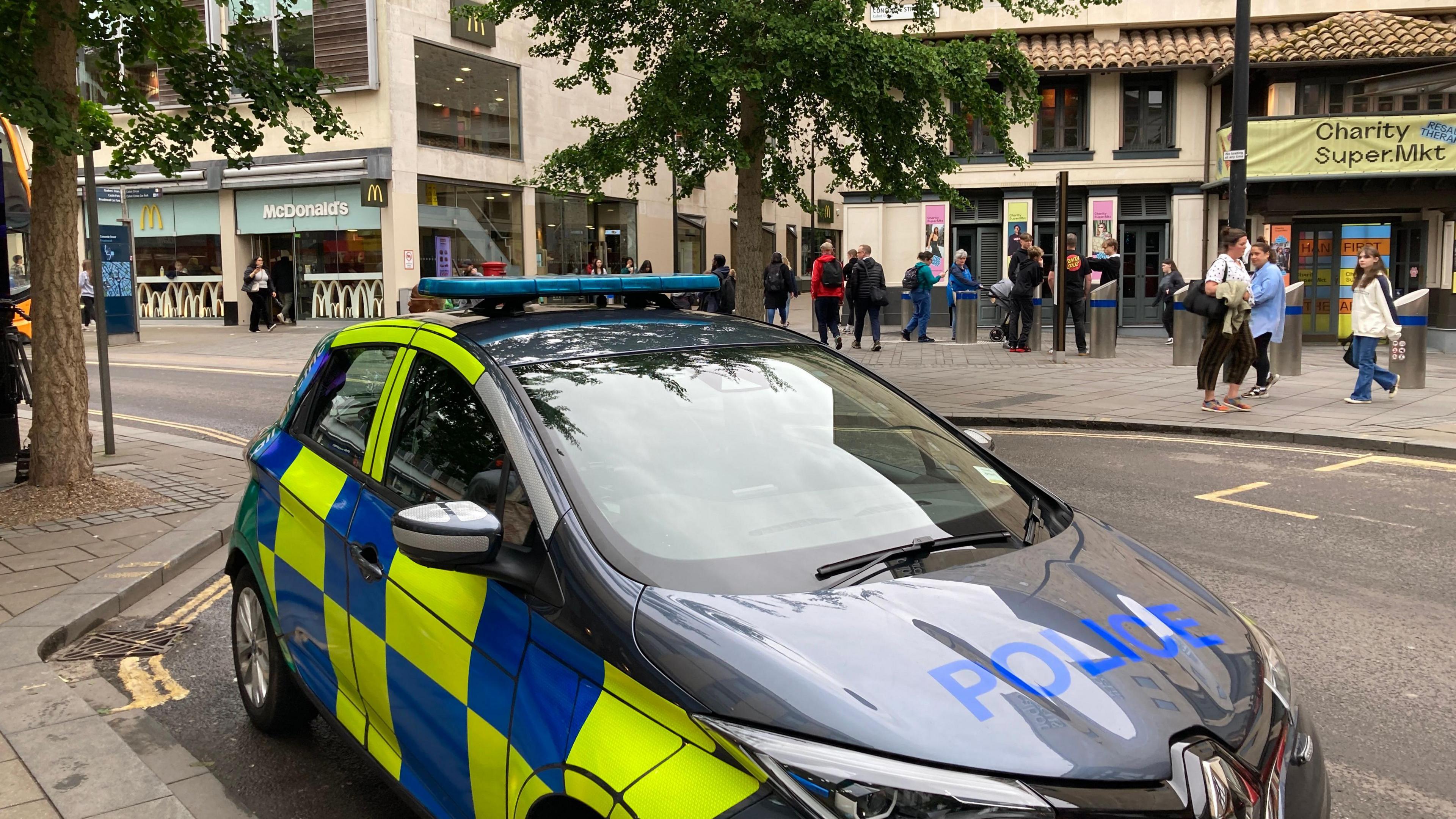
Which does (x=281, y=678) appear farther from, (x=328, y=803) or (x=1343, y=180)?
(x=1343, y=180)

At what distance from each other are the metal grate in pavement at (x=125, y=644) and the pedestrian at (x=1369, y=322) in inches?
460

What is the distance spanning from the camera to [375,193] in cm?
2725

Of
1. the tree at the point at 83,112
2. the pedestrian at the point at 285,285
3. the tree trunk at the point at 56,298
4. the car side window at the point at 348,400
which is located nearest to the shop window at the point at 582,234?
the pedestrian at the point at 285,285

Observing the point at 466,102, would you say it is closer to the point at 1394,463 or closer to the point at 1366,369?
the point at 1366,369

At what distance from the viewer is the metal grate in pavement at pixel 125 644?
5.00 metres

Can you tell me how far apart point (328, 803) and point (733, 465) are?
184cm

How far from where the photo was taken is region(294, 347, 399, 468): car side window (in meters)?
3.42

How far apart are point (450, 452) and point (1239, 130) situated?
547 inches

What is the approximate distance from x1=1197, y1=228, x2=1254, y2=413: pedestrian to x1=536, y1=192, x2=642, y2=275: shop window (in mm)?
21788

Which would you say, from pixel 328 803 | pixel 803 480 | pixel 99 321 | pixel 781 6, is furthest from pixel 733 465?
pixel 781 6

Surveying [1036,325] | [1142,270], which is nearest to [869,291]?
[1036,325]

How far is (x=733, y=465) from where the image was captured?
2787mm

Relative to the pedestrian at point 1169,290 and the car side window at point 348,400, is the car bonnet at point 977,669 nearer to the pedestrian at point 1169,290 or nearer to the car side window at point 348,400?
the car side window at point 348,400

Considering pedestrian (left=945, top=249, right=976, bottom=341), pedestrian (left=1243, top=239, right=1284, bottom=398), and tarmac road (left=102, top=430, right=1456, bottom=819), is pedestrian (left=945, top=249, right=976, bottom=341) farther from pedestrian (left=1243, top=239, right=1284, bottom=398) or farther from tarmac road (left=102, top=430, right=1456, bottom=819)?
tarmac road (left=102, top=430, right=1456, bottom=819)
